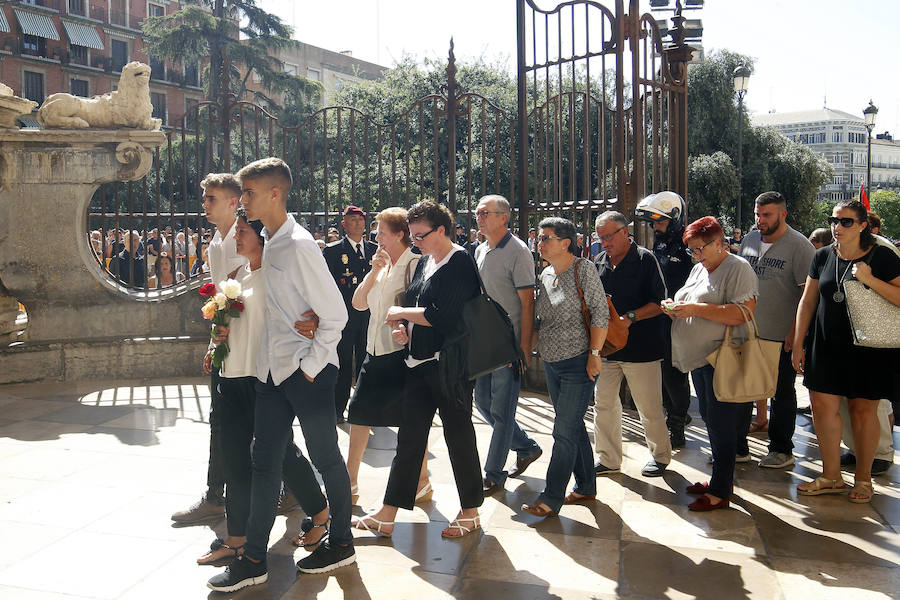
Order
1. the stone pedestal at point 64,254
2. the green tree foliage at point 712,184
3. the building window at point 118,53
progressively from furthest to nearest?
the building window at point 118,53, the green tree foliage at point 712,184, the stone pedestal at point 64,254

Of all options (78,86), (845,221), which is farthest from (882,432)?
(78,86)

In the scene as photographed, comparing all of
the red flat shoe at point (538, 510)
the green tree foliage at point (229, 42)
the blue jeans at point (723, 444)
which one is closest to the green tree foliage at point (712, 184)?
the green tree foliage at point (229, 42)

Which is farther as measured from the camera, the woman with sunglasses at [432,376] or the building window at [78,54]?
the building window at [78,54]

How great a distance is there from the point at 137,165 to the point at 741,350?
6.50 meters

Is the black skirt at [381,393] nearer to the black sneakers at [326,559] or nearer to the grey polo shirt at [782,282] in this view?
the black sneakers at [326,559]

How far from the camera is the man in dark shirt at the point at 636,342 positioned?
199 inches

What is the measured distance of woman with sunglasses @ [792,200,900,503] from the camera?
15.2ft

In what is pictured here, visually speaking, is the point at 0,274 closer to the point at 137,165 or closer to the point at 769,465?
the point at 137,165

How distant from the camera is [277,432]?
11.6 ft

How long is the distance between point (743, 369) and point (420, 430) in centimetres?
192

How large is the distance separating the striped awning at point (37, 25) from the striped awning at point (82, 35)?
2.56 ft

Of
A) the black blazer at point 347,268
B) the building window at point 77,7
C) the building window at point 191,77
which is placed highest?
the building window at point 77,7

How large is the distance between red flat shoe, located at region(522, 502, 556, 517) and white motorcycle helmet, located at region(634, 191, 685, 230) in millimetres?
2585

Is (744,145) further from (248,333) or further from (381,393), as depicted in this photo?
(248,333)
